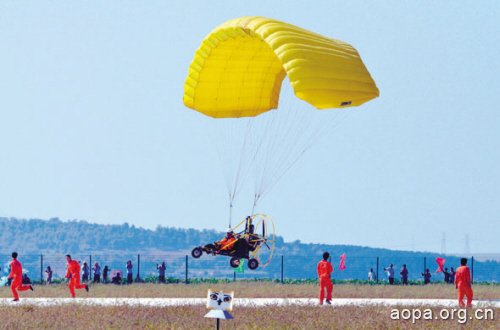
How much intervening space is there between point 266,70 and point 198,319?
8.62m

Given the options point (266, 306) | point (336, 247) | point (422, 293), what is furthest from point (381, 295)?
point (336, 247)

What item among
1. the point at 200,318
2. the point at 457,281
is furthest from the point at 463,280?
the point at 200,318

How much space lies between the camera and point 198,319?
2598 cm

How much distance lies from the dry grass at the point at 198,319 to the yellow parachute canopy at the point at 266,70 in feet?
16.5

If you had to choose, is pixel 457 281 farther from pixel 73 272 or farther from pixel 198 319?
pixel 73 272

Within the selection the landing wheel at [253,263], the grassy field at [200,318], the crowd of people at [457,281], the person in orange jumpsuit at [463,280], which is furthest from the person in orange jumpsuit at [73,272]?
the person in orange jumpsuit at [463,280]

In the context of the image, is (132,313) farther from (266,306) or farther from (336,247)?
(336,247)

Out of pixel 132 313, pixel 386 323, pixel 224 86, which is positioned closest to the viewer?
pixel 386 323

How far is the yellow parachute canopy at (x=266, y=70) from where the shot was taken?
89.1ft

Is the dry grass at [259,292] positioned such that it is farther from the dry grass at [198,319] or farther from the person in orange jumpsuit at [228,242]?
the dry grass at [198,319]

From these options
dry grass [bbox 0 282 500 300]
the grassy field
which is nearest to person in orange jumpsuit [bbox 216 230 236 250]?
the grassy field

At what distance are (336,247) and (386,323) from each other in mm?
152130

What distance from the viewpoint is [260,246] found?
3066 centimetres

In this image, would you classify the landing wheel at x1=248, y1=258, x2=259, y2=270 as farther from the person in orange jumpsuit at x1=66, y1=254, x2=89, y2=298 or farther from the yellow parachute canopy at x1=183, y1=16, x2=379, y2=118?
the person in orange jumpsuit at x1=66, y1=254, x2=89, y2=298
